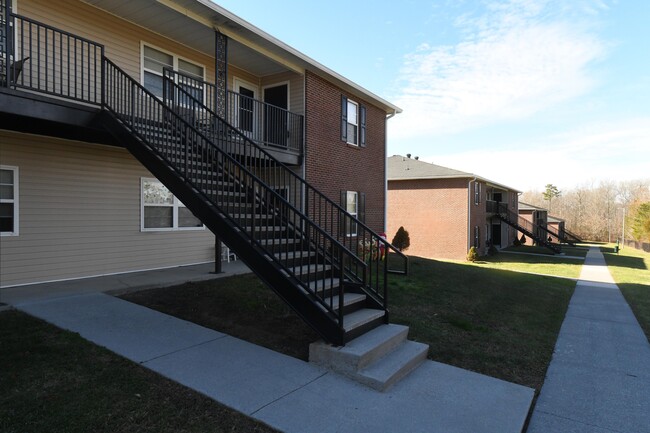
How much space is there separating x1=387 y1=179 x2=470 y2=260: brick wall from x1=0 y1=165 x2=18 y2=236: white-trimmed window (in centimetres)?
1809

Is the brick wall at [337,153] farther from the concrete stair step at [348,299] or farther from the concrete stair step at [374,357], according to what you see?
the concrete stair step at [374,357]

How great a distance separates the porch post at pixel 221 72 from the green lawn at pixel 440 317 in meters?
4.02

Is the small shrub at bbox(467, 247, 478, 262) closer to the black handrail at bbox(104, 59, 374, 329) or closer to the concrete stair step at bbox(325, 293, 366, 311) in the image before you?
the black handrail at bbox(104, 59, 374, 329)

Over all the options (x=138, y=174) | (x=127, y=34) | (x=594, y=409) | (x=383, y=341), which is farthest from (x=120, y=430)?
(x=127, y=34)


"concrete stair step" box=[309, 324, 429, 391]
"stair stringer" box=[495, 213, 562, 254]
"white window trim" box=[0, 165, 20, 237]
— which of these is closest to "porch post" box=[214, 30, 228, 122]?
"white window trim" box=[0, 165, 20, 237]

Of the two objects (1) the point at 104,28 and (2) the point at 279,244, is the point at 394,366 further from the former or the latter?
(1) the point at 104,28

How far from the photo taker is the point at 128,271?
29.2 ft

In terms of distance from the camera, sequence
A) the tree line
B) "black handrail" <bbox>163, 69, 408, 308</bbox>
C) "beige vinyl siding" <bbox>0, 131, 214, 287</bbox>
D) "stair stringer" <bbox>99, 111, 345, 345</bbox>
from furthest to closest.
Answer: the tree line → "beige vinyl siding" <bbox>0, 131, 214, 287</bbox> → "black handrail" <bbox>163, 69, 408, 308</bbox> → "stair stringer" <bbox>99, 111, 345, 345</bbox>

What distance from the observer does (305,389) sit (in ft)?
11.7

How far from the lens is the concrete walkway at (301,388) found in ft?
10.1

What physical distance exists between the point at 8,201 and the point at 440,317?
8252 mm

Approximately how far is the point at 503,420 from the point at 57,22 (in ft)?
32.3

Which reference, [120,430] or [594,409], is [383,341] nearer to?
[594,409]

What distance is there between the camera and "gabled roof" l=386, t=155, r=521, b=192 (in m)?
20.2
